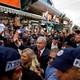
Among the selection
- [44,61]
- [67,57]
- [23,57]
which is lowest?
[44,61]

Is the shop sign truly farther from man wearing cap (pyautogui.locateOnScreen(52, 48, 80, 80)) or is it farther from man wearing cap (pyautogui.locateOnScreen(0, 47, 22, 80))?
man wearing cap (pyautogui.locateOnScreen(0, 47, 22, 80))

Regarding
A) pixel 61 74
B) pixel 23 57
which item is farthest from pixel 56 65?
pixel 23 57

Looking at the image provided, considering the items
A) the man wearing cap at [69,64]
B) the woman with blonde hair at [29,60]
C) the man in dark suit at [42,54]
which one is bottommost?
the man in dark suit at [42,54]

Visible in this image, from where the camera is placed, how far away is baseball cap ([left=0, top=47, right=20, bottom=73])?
1799 mm

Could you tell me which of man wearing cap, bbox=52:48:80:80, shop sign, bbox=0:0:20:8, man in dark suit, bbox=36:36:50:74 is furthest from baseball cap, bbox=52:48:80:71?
shop sign, bbox=0:0:20:8

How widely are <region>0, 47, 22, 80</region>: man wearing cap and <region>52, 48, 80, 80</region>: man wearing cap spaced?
13.2 inches

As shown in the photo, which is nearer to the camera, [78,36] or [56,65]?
[56,65]

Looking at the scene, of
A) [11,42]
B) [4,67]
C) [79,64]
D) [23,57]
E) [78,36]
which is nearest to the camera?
[4,67]

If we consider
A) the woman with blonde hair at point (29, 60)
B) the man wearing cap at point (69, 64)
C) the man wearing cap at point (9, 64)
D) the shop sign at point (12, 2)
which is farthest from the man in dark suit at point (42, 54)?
the shop sign at point (12, 2)

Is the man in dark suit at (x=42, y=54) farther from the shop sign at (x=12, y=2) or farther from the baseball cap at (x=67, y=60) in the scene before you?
the shop sign at (x=12, y=2)

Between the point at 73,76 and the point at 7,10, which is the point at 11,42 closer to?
the point at 73,76

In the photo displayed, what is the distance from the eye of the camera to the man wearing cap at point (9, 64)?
1.80 meters

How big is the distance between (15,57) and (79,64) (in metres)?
0.46

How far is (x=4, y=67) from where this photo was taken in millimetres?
1800
